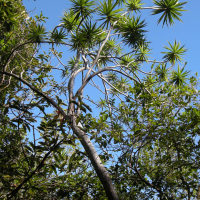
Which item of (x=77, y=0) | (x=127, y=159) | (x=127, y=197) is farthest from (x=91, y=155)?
(x=77, y=0)

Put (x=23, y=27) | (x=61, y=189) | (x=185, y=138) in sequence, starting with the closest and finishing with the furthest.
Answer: (x=61, y=189) → (x=185, y=138) → (x=23, y=27)

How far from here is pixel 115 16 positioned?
3855 mm

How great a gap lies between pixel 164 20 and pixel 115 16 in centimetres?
161

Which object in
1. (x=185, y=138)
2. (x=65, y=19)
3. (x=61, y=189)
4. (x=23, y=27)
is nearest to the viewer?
(x=61, y=189)

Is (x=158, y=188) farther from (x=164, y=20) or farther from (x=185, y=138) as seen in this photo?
(x=164, y=20)

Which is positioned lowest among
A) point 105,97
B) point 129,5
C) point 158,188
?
point 158,188

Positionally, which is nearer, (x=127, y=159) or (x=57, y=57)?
(x=127, y=159)

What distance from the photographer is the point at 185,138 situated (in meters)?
2.20

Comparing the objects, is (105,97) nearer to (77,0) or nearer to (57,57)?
(57,57)

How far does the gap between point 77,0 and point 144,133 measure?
3.06m

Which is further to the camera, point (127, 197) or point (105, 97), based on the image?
point (105, 97)

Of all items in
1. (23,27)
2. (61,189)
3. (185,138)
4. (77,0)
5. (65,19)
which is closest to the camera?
(61,189)

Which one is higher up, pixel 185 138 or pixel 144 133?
pixel 144 133

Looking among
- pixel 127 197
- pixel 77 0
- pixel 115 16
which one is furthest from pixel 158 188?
pixel 77 0
